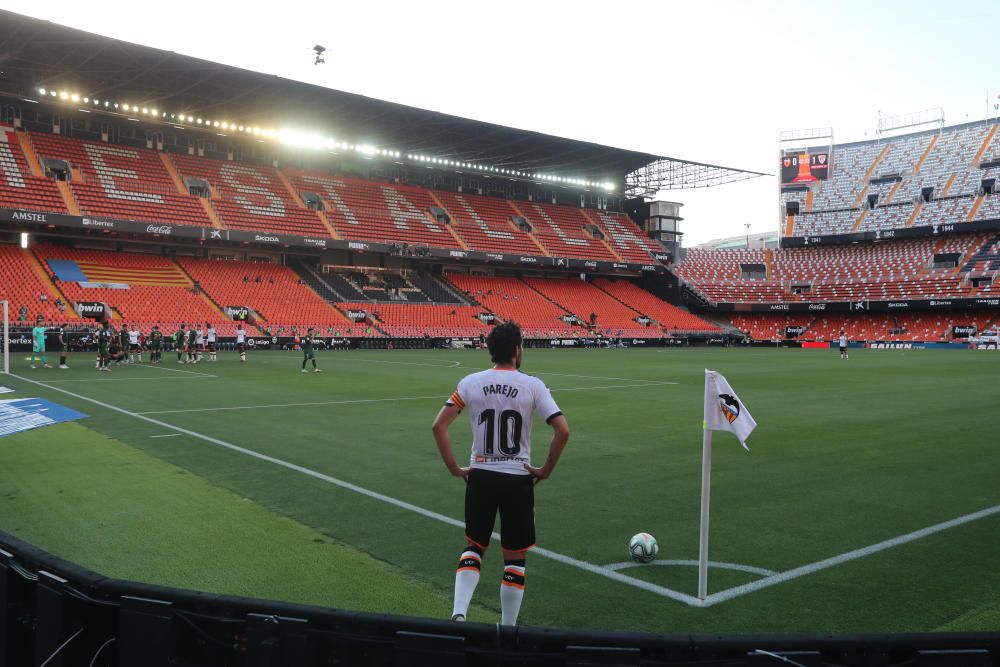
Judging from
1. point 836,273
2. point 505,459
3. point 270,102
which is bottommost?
point 505,459

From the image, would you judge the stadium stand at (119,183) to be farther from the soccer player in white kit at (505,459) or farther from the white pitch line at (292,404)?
the soccer player in white kit at (505,459)

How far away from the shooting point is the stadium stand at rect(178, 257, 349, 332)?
4991cm

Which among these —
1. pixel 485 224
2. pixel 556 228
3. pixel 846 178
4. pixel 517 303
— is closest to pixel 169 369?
pixel 517 303

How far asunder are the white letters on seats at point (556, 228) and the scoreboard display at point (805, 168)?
3091cm

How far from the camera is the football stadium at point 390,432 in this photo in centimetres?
375

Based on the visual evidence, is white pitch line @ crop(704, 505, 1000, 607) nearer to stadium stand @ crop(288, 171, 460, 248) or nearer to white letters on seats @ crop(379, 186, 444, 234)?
stadium stand @ crop(288, 171, 460, 248)

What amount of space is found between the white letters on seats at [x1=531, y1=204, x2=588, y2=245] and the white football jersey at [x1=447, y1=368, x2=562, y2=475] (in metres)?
67.7

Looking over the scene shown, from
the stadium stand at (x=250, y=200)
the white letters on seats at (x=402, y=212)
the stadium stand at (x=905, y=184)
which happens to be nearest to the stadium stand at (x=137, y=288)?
the stadium stand at (x=250, y=200)

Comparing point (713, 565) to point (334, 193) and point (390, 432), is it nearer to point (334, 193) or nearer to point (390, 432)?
point (390, 432)

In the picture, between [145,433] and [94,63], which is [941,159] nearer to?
[94,63]

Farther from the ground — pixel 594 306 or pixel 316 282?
pixel 316 282

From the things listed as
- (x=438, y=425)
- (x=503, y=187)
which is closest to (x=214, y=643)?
(x=438, y=425)

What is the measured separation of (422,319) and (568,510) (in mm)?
49082

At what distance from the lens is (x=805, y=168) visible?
85.6 m
